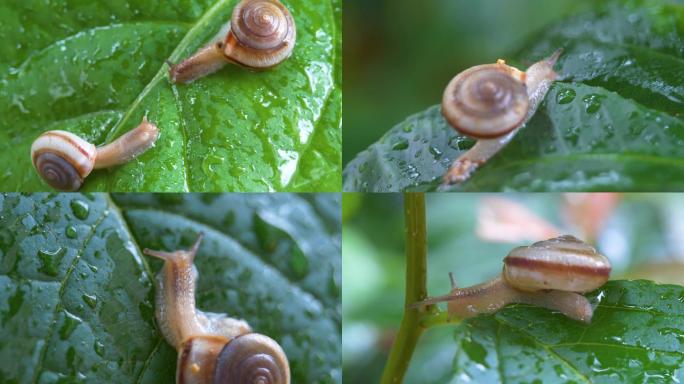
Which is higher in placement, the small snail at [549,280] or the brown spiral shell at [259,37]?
the brown spiral shell at [259,37]

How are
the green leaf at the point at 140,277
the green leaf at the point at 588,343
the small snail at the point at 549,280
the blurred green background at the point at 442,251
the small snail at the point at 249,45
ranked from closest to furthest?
the green leaf at the point at 588,343 < the small snail at the point at 549,280 < the green leaf at the point at 140,277 < the small snail at the point at 249,45 < the blurred green background at the point at 442,251

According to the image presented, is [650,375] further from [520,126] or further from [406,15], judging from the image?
[406,15]

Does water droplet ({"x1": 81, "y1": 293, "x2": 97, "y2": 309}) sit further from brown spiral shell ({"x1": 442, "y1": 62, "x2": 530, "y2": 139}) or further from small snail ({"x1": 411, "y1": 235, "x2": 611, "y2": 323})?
brown spiral shell ({"x1": 442, "y1": 62, "x2": 530, "y2": 139})

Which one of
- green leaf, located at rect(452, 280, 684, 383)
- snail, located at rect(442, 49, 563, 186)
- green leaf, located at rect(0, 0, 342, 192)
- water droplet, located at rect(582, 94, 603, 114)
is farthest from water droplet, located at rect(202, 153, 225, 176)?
water droplet, located at rect(582, 94, 603, 114)

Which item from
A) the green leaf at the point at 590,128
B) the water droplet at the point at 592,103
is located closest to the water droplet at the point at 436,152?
the green leaf at the point at 590,128

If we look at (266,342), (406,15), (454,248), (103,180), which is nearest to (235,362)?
(266,342)

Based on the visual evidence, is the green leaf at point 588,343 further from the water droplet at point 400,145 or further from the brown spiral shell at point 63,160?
the brown spiral shell at point 63,160

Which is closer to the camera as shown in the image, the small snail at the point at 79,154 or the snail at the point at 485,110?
the snail at the point at 485,110
